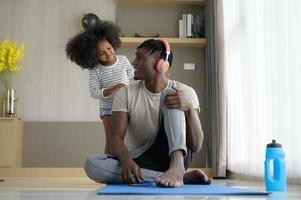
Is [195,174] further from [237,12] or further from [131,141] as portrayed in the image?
[237,12]

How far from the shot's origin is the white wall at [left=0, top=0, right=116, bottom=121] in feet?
17.8

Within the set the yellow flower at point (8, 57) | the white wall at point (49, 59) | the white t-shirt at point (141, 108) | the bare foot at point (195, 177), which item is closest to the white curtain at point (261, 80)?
the bare foot at point (195, 177)

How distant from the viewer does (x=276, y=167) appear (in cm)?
208

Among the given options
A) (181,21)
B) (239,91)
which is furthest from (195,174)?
(181,21)

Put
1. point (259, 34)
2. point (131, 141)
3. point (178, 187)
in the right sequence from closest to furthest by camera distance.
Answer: point (178, 187), point (131, 141), point (259, 34)

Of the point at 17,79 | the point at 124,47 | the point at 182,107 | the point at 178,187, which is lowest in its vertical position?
the point at 178,187

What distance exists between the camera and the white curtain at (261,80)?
295 centimetres

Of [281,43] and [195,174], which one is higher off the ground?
[281,43]

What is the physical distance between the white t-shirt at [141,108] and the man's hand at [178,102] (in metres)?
0.08

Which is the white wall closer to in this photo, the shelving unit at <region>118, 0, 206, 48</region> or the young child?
the shelving unit at <region>118, 0, 206, 48</region>

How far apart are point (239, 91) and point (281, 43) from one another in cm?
104

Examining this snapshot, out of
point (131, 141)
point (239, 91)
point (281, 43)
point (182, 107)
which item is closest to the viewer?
point (182, 107)

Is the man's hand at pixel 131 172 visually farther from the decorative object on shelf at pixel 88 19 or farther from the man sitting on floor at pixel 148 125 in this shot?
the decorative object on shelf at pixel 88 19

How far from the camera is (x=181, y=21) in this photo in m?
5.40
